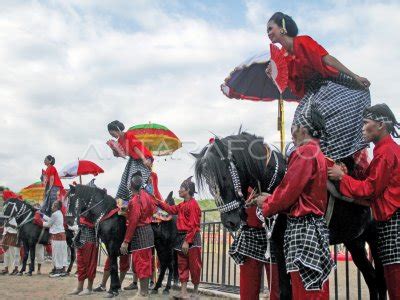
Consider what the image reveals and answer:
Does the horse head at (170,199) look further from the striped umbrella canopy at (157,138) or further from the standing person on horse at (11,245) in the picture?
the standing person on horse at (11,245)

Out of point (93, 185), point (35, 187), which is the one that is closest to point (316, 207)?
point (93, 185)

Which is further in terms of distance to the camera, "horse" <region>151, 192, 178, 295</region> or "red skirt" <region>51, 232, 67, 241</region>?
"red skirt" <region>51, 232, 67, 241</region>

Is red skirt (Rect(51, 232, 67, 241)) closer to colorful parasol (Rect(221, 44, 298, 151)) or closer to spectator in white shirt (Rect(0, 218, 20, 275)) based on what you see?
spectator in white shirt (Rect(0, 218, 20, 275))

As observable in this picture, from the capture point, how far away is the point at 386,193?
3.73 meters

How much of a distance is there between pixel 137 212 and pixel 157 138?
356 cm

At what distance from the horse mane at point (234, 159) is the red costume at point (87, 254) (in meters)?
5.17

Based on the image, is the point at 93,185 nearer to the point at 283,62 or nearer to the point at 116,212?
the point at 116,212

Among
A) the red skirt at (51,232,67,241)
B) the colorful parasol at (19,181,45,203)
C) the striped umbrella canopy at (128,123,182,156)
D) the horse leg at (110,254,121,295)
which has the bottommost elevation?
the horse leg at (110,254,121,295)

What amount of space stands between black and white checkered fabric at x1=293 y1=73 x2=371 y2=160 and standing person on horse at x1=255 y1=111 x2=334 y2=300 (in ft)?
2.30

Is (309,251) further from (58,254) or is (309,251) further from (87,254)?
(58,254)

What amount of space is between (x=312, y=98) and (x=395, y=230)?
131cm

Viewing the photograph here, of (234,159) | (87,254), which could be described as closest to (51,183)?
(87,254)

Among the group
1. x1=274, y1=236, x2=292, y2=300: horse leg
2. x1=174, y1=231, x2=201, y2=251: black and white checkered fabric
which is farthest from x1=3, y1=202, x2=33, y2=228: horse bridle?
x1=274, y1=236, x2=292, y2=300: horse leg

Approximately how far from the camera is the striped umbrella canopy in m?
11.1
